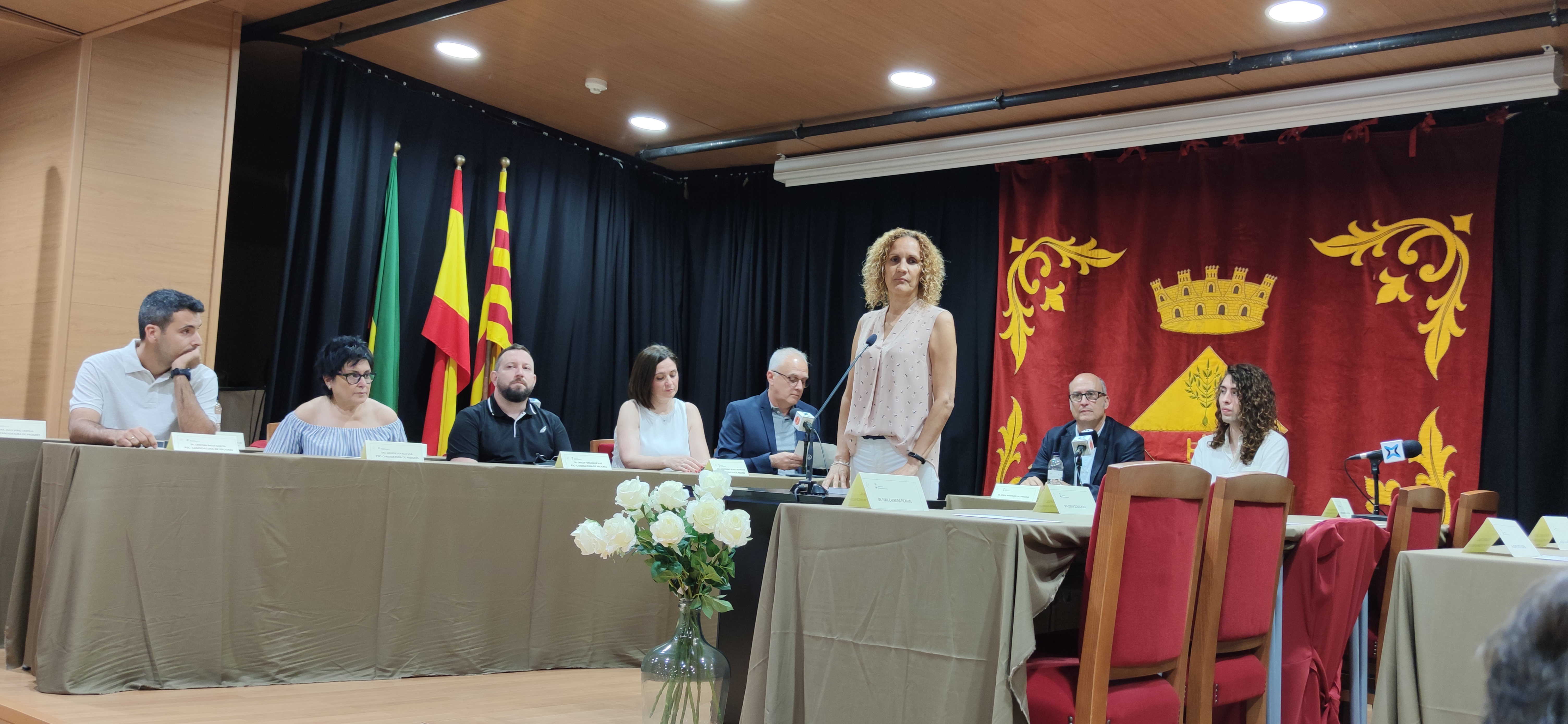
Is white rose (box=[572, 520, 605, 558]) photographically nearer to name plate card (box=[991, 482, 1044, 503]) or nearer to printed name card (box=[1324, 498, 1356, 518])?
name plate card (box=[991, 482, 1044, 503])

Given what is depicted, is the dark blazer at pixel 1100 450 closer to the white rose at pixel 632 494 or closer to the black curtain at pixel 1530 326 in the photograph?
the black curtain at pixel 1530 326

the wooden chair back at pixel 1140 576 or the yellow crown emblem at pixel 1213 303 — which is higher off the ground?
the yellow crown emblem at pixel 1213 303

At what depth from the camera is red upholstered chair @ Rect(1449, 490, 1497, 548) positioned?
2.95m

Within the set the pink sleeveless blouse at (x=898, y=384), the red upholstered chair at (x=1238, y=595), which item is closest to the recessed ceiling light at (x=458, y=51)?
the pink sleeveless blouse at (x=898, y=384)

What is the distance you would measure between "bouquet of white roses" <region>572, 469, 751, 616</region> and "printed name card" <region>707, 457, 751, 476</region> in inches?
56.3

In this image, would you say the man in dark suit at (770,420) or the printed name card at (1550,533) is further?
the man in dark suit at (770,420)

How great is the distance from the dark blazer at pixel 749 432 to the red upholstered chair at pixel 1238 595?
282 cm

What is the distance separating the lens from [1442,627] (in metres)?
1.67

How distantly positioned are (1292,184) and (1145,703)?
4.22 metres

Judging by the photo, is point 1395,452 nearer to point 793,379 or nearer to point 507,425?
point 793,379

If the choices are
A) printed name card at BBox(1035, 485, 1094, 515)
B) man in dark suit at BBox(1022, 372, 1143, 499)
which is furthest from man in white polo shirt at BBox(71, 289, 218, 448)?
man in dark suit at BBox(1022, 372, 1143, 499)

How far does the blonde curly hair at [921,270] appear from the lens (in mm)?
3215

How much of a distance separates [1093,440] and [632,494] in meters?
3.40

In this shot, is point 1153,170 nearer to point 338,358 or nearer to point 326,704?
point 338,358
